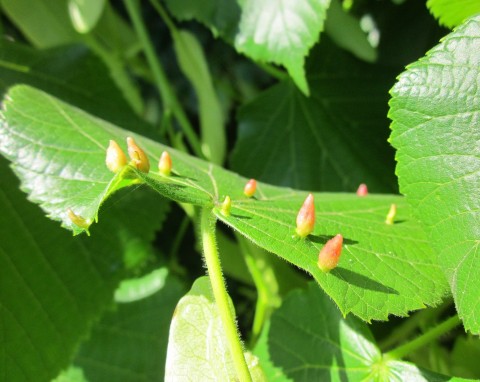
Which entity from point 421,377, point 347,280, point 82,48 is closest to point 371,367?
point 421,377

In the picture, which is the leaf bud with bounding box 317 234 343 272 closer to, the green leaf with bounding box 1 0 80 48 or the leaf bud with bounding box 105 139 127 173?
the leaf bud with bounding box 105 139 127 173

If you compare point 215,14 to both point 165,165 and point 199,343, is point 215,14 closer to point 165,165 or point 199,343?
point 165,165

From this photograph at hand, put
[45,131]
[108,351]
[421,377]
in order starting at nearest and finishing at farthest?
[421,377] < [45,131] < [108,351]

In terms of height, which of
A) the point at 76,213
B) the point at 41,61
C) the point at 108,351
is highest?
the point at 41,61

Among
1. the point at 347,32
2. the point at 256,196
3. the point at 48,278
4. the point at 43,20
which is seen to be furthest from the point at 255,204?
the point at 43,20

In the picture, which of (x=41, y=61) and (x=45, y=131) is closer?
(x=45, y=131)

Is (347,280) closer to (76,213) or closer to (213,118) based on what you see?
(76,213)

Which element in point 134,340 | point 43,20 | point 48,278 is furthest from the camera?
point 43,20
